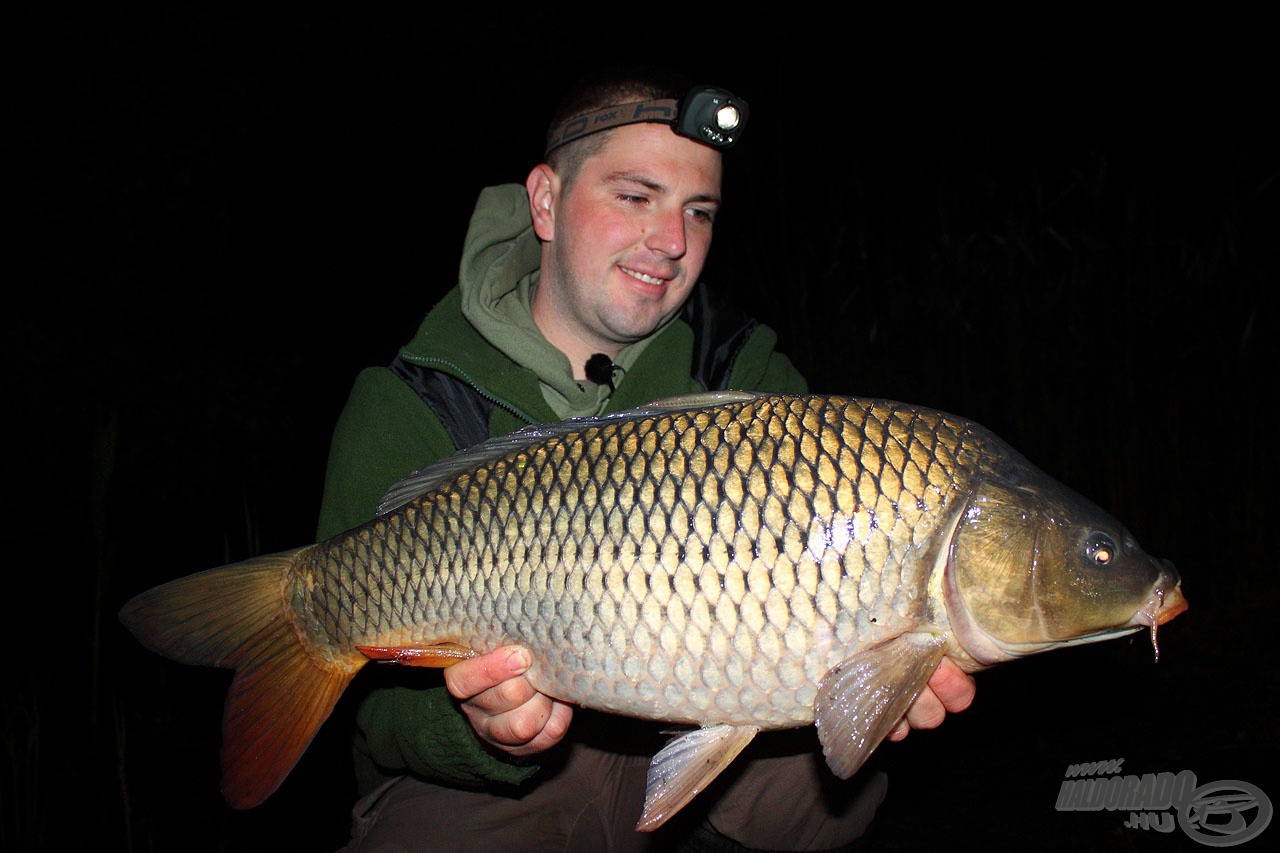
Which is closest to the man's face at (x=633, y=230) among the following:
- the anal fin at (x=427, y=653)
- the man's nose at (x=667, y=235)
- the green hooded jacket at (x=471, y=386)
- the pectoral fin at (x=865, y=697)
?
the man's nose at (x=667, y=235)

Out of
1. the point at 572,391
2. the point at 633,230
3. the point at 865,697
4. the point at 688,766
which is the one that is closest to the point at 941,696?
the point at 865,697

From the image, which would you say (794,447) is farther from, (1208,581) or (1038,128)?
(1038,128)

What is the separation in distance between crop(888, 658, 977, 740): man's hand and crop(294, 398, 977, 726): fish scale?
184 mm

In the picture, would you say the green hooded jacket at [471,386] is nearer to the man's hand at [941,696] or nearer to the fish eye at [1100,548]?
the man's hand at [941,696]

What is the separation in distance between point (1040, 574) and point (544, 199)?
1.22 metres

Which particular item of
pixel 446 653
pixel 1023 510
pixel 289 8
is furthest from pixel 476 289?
pixel 289 8

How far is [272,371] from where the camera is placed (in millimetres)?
4379

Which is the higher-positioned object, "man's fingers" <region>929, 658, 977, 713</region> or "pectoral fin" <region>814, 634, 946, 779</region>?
"pectoral fin" <region>814, 634, 946, 779</region>

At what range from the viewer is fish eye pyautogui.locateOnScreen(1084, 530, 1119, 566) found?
1.02 m

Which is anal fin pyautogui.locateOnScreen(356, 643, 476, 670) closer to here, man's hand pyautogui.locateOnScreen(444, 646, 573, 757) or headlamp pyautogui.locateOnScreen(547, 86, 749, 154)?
man's hand pyautogui.locateOnScreen(444, 646, 573, 757)

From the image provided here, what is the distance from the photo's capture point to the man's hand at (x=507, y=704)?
44.0 inches

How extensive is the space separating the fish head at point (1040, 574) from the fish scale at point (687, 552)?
50 millimetres

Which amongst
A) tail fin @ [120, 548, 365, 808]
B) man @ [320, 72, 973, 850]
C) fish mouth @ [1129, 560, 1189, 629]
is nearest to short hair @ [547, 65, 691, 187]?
man @ [320, 72, 973, 850]

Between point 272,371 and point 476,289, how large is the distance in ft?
10.0
